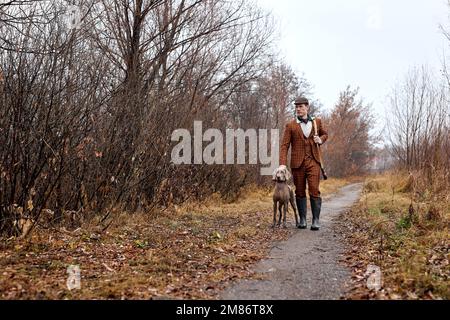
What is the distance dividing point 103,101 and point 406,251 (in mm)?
5181

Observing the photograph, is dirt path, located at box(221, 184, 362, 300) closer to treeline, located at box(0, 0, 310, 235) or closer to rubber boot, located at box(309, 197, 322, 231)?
rubber boot, located at box(309, 197, 322, 231)

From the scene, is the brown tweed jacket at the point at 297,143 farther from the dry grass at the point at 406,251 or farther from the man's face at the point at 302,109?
the dry grass at the point at 406,251

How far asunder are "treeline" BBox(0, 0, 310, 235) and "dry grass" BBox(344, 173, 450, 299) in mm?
4168

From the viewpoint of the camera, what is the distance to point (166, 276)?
4285mm

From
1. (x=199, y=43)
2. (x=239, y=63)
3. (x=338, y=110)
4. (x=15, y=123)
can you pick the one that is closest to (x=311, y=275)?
(x=15, y=123)

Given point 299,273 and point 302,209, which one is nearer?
point 299,273

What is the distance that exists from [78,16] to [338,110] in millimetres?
41759

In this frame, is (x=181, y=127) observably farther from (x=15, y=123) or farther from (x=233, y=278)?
(x=233, y=278)

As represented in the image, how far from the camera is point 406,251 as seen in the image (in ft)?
17.1

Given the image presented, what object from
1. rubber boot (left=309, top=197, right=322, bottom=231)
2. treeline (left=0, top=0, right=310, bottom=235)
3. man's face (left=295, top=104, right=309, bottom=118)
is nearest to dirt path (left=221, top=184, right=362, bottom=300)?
rubber boot (left=309, top=197, right=322, bottom=231)

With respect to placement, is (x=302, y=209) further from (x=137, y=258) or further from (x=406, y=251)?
(x=137, y=258)

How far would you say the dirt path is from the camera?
3740 mm

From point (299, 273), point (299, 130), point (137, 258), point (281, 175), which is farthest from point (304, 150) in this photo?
point (137, 258)

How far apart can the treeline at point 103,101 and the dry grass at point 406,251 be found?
13.7 feet
